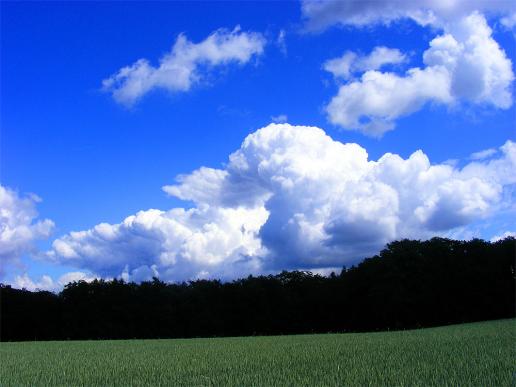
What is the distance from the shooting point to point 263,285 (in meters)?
96.4

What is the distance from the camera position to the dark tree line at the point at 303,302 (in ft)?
260

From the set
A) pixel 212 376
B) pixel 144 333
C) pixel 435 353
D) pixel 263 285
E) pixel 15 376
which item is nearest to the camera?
pixel 212 376

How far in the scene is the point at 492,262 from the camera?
81.0 metres

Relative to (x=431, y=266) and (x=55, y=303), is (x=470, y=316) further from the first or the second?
(x=55, y=303)

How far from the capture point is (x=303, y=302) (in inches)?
3622

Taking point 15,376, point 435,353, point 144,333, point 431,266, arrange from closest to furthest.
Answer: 1. point 15,376
2. point 435,353
3. point 431,266
4. point 144,333

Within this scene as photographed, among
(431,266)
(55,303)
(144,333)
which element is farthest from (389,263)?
(55,303)

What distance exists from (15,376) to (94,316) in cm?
7576

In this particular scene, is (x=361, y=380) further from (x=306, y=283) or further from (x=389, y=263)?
(x=306, y=283)

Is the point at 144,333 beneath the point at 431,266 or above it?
beneath

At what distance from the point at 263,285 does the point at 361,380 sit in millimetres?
85648

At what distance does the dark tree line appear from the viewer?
260 ft

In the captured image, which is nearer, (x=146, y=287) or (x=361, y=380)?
(x=361, y=380)

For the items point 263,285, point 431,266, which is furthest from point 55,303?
point 431,266
